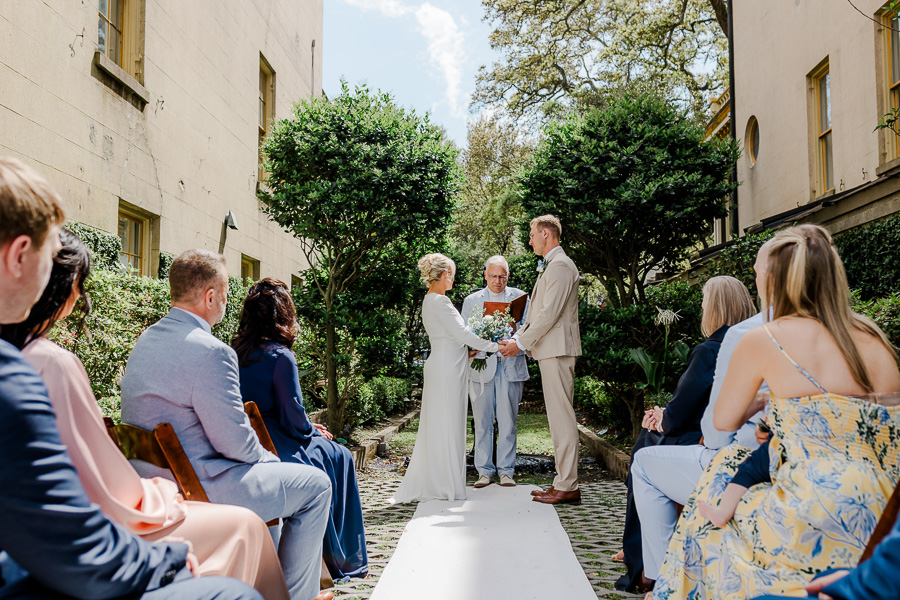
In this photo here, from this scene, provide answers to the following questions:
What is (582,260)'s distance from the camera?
9883 millimetres

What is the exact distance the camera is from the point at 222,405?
3020 millimetres

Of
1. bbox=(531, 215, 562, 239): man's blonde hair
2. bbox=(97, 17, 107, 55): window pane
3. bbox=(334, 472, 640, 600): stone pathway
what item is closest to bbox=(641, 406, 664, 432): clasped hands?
bbox=(334, 472, 640, 600): stone pathway

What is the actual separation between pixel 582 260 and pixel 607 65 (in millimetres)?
17720

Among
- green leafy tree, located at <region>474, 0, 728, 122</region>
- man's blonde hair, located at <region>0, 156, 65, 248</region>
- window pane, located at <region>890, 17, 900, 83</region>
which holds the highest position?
green leafy tree, located at <region>474, 0, 728, 122</region>

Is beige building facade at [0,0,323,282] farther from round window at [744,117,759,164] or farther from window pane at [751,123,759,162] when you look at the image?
window pane at [751,123,759,162]

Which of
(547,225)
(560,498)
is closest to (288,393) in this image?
(560,498)

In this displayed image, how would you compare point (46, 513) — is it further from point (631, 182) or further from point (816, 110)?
point (816, 110)

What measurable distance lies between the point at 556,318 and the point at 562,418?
1.02m

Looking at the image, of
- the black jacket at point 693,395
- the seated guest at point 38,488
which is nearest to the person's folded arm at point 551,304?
the black jacket at point 693,395

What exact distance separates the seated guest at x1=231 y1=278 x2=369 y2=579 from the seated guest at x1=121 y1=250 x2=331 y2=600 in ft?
2.00

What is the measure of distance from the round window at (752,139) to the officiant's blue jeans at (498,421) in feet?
30.6

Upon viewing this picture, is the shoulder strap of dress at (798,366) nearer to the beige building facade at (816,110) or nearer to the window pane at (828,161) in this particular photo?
the beige building facade at (816,110)

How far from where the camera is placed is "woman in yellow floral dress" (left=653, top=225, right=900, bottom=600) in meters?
2.14

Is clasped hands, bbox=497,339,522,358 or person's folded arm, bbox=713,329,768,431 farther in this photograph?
clasped hands, bbox=497,339,522,358
